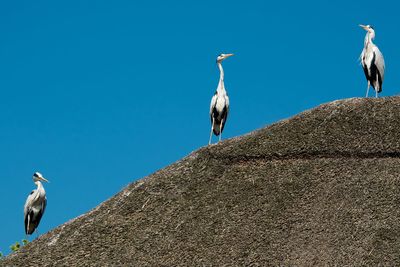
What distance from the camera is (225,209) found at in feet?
67.8

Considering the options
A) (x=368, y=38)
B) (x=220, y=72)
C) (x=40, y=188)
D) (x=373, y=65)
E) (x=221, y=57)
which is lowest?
(x=40, y=188)

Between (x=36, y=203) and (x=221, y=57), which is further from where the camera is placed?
(x=221, y=57)

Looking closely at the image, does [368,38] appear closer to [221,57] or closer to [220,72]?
[221,57]

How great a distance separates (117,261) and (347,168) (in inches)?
234

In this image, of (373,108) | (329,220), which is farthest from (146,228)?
(373,108)

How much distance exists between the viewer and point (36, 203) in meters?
26.4

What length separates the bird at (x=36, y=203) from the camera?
2634 centimetres

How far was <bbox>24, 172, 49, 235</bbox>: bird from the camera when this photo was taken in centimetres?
2634

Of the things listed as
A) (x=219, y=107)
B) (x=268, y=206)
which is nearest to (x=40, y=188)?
(x=219, y=107)

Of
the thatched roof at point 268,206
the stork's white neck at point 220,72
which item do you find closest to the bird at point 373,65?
the thatched roof at point 268,206

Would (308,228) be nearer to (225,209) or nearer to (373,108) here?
(225,209)

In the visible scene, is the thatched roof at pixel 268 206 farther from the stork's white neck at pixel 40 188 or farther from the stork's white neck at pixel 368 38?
the stork's white neck at pixel 40 188

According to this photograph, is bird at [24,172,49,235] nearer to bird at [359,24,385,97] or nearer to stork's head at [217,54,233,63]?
stork's head at [217,54,233,63]

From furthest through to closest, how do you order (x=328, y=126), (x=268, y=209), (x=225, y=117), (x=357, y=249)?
(x=225, y=117), (x=328, y=126), (x=268, y=209), (x=357, y=249)
